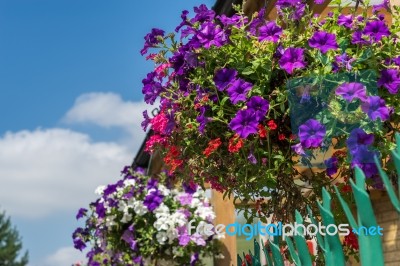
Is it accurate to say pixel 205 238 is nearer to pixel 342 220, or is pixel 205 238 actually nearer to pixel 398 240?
pixel 398 240

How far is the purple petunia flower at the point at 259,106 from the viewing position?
10.2 feet

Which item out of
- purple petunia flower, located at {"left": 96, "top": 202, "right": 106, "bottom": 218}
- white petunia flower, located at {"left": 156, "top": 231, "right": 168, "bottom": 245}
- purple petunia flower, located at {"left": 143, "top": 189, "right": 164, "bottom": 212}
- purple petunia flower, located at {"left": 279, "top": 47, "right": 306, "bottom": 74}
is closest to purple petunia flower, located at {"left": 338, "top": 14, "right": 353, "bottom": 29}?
purple petunia flower, located at {"left": 279, "top": 47, "right": 306, "bottom": 74}

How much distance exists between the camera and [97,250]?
400 inches

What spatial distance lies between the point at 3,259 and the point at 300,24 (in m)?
49.9

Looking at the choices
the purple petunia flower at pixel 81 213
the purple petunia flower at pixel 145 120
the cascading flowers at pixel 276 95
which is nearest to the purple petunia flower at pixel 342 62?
the cascading flowers at pixel 276 95

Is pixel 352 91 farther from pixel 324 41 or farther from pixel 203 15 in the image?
pixel 203 15

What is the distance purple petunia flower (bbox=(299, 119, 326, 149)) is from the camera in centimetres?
289

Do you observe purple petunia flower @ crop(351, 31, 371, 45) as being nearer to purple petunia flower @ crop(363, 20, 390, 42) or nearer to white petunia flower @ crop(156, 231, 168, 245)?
purple petunia flower @ crop(363, 20, 390, 42)

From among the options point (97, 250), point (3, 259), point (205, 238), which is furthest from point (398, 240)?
point (3, 259)

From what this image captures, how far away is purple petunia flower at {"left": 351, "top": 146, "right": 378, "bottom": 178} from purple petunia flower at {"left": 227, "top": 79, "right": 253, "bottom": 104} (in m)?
0.58

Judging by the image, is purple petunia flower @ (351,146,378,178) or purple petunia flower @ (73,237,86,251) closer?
purple petunia flower @ (351,146,378,178)

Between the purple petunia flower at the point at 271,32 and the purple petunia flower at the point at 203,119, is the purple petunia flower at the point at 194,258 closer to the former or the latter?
the purple petunia flower at the point at 203,119

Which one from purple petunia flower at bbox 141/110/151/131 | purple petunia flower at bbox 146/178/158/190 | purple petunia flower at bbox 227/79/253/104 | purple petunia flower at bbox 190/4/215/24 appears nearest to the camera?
purple petunia flower at bbox 227/79/253/104

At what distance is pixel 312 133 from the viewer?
2912mm
